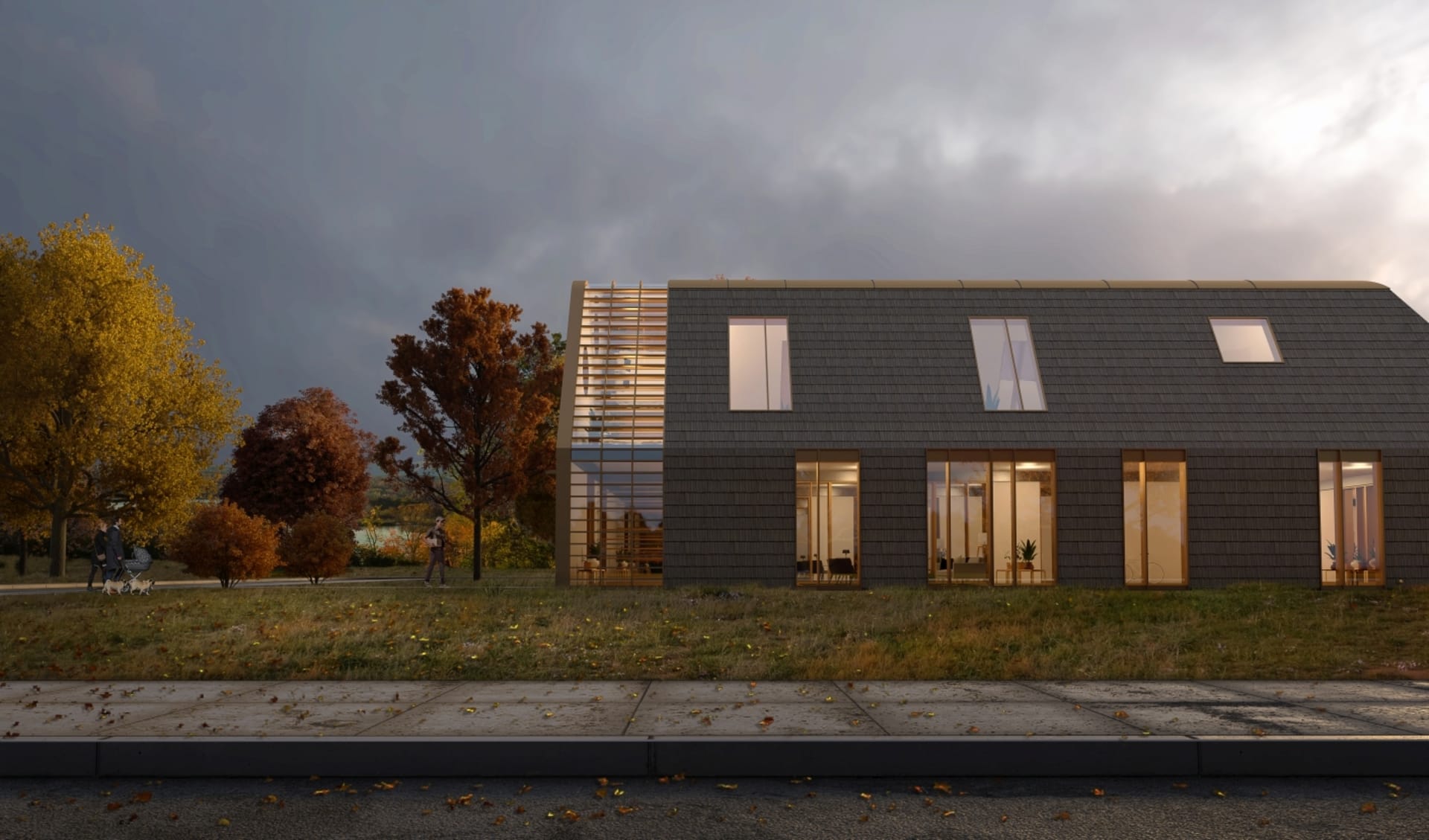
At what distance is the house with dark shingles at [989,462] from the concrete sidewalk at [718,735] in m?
10.7

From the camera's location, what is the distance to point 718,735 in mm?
6633

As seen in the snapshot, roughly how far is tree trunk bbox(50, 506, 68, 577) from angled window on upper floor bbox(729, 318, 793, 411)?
18133mm

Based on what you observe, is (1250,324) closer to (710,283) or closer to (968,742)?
(710,283)

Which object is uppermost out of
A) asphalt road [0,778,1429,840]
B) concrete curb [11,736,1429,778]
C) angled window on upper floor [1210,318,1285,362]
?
angled window on upper floor [1210,318,1285,362]

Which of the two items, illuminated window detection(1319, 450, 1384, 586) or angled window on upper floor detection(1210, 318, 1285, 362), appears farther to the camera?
angled window on upper floor detection(1210, 318, 1285, 362)

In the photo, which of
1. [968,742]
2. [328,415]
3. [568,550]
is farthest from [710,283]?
[328,415]

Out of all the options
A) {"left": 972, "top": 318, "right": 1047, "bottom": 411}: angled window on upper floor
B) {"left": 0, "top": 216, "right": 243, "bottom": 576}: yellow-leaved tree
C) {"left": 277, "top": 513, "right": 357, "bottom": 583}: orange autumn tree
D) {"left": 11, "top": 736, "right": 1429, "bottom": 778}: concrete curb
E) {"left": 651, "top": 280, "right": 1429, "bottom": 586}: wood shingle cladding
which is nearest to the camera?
{"left": 11, "top": 736, "right": 1429, "bottom": 778}: concrete curb

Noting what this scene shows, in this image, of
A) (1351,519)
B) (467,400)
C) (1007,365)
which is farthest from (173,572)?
(1351,519)

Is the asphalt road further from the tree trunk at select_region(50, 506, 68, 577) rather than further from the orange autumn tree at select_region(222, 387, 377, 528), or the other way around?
the orange autumn tree at select_region(222, 387, 377, 528)

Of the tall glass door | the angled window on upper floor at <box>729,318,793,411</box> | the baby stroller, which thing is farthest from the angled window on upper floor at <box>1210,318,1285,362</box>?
the baby stroller

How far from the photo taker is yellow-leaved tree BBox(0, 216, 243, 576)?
2438cm

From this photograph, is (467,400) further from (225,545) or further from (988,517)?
(988,517)

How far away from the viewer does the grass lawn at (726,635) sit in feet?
33.0

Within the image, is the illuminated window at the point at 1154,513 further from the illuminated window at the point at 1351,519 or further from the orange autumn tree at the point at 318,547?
the orange autumn tree at the point at 318,547
